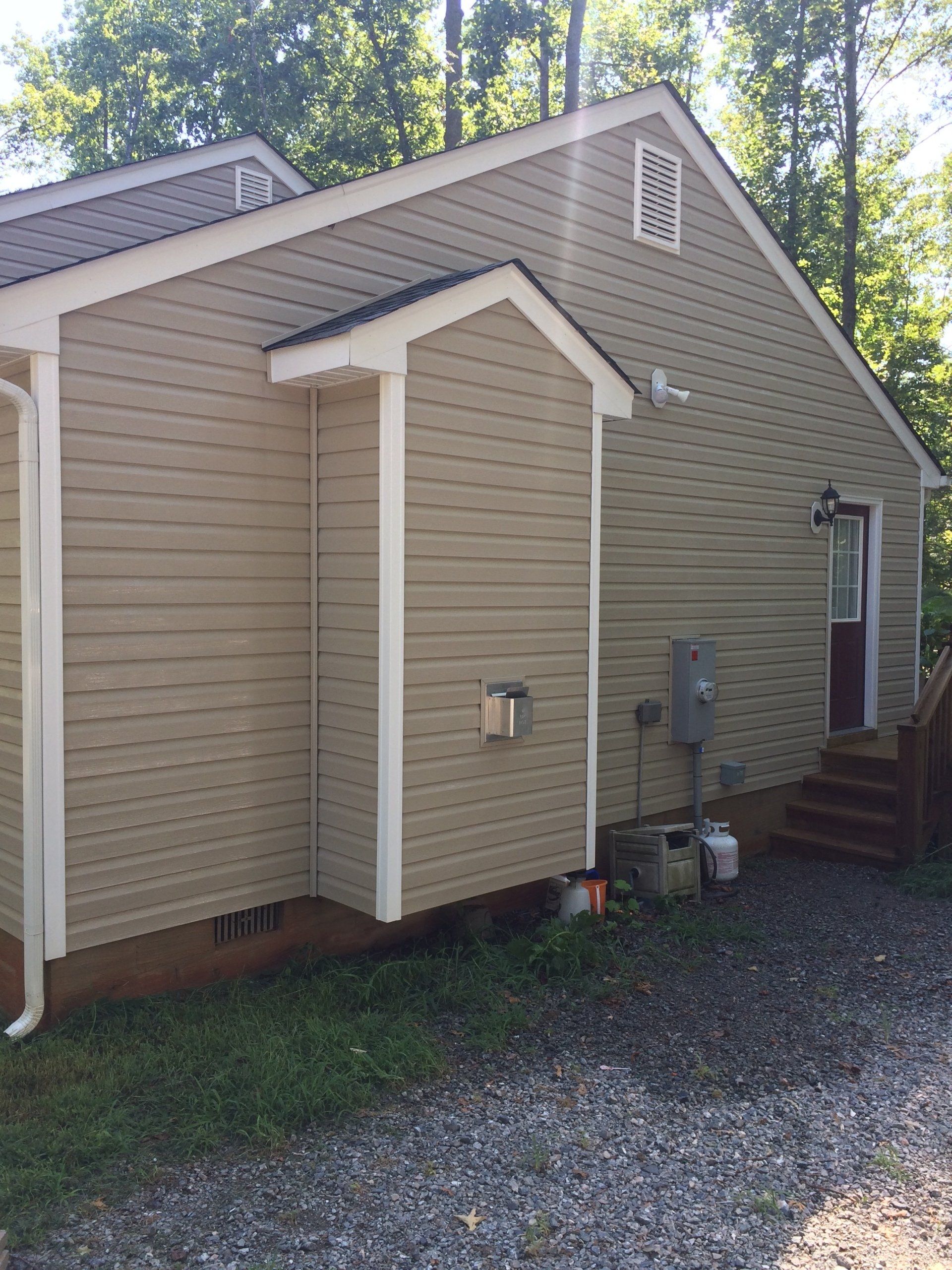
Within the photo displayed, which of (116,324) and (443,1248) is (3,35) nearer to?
(116,324)

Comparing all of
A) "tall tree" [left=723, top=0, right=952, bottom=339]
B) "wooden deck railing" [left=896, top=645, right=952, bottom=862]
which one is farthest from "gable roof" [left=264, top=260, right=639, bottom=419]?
"tall tree" [left=723, top=0, right=952, bottom=339]

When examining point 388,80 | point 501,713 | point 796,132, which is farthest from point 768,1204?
point 388,80

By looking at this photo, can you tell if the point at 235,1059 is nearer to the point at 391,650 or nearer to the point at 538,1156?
the point at 538,1156

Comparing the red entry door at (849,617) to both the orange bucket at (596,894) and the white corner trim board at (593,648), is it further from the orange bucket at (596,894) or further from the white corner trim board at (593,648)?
the white corner trim board at (593,648)

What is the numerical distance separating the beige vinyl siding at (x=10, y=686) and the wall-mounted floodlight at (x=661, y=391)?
4.05 meters

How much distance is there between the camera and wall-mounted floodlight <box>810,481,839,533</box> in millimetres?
8234

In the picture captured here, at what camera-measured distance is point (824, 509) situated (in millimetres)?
8312

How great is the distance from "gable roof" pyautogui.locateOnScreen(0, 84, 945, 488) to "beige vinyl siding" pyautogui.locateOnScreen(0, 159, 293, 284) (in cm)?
177

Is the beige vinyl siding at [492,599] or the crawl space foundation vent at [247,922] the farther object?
the crawl space foundation vent at [247,922]

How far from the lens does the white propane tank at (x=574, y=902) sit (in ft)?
18.8

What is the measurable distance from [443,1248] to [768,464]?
20.2ft

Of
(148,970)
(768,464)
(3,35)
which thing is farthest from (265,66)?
(148,970)

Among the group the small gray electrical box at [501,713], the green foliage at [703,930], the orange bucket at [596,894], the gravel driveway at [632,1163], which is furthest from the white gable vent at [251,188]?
the gravel driveway at [632,1163]

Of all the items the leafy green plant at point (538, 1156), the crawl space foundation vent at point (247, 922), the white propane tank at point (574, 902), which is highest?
the crawl space foundation vent at point (247, 922)
